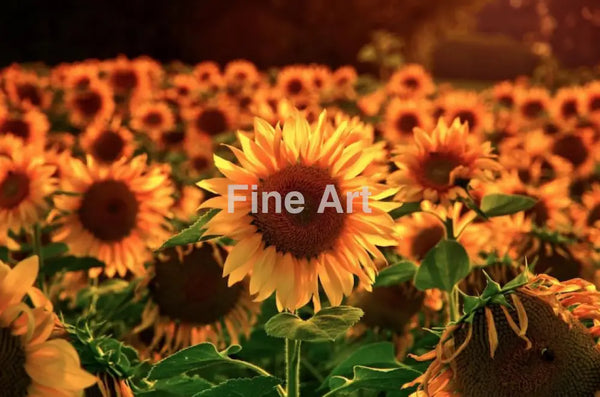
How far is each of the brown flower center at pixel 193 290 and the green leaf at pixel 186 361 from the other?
91 centimetres

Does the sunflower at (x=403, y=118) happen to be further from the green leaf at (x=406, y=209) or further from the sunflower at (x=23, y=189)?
the green leaf at (x=406, y=209)

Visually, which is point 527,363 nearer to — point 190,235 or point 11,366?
point 190,235

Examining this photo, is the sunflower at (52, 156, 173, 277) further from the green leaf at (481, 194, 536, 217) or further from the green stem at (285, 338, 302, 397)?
the green stem at (285, 338, 302, 397)

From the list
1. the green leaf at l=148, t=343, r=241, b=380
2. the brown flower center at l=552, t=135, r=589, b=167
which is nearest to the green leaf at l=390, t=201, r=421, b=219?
the green leaf at l=148, t=343, r=241, b=380

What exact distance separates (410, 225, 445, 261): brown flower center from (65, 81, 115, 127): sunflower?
3646mm

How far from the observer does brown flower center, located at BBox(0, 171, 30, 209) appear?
3047 mm

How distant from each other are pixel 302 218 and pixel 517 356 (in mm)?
605

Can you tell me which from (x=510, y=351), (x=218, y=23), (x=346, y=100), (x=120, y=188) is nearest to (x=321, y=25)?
(x=218, y=23)

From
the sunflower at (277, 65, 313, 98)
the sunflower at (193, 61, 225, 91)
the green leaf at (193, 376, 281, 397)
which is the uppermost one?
the sunflower at (193, 61, 225, 91)

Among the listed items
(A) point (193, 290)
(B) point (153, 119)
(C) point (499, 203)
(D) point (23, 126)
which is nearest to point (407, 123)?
(B) point (153, 119)

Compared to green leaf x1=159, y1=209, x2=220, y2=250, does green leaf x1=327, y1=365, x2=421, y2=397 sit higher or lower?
lower

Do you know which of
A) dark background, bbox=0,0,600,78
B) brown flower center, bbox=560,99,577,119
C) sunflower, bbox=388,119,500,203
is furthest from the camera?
dark background, bbox=0,0,600,78

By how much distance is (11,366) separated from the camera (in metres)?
1.28

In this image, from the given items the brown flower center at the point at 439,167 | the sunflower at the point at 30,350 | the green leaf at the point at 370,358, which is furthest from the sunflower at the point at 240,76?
the sunflower at the point at 30,350
